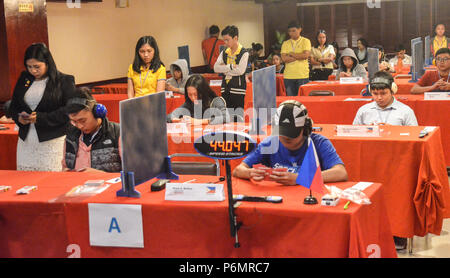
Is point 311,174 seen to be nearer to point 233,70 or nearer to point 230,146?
point 230,146

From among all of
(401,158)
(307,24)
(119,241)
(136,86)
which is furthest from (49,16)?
(307,24)

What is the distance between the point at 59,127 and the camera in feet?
12.8

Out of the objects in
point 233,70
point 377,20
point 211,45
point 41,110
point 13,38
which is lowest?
point 41,110

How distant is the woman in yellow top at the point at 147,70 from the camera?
5.50 m

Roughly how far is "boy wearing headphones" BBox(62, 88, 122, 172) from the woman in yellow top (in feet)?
7.12

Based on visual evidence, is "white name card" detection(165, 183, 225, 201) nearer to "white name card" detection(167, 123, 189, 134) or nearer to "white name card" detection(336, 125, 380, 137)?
"white name card" detection(336, 125, 380, 137)

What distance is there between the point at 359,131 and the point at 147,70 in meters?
2.26

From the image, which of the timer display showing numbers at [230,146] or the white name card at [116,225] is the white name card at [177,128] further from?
the timer display showing numbers at [230,146]

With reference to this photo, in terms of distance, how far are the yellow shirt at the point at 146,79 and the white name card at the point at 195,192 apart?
10.3 ft

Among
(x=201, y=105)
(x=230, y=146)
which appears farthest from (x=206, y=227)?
(x=201, y=105)

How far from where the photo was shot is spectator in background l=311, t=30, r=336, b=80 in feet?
34.4

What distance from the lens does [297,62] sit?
804 cm

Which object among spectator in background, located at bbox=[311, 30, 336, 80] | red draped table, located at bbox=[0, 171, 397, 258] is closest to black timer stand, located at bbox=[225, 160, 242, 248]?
red draped table, located at bbox=[0, 171, 397, 258]

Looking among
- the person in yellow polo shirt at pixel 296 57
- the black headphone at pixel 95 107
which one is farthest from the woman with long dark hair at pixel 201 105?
the person in yellow polo shirt at pixel 296 57
